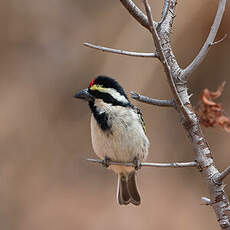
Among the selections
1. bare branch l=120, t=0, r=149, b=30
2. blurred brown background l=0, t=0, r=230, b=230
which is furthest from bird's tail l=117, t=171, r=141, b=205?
bare branch l=120, t=0, r=149, b=30

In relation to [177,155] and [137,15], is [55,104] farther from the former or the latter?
[137,15]

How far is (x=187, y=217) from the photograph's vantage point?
265 inches

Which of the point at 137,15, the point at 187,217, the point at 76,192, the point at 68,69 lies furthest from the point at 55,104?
the point at 137,15

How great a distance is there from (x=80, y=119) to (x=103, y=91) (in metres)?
2.91

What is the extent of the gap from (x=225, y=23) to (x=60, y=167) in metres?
2.86

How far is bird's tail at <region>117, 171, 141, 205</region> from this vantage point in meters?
4.79

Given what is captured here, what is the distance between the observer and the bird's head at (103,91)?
4.04m

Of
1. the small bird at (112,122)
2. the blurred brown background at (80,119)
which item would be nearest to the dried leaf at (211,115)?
the small bird at (112,122)

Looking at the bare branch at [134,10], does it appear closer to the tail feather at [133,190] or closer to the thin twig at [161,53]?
the thin twig at [161,53]

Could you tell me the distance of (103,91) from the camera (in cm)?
405

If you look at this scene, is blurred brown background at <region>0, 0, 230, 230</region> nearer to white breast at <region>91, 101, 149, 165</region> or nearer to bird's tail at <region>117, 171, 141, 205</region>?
bird's tail at <region>117, 171, 141, 205</region>

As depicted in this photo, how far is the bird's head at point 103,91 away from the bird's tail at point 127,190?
987 mm

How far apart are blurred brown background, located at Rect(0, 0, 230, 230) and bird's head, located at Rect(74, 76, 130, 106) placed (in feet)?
7.71

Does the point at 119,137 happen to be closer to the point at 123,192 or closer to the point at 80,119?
the point at 123,192
